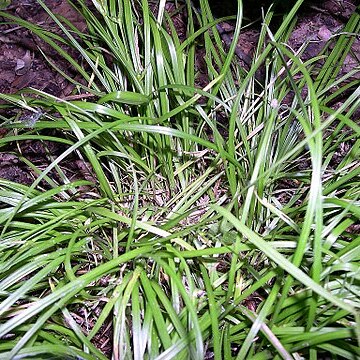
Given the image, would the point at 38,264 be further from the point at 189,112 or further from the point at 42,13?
the point at 42,13

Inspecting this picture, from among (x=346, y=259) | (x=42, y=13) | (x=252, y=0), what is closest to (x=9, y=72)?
(x=42, y=13)

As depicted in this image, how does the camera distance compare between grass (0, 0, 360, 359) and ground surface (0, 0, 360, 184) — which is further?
ground surface (0, 0, 360, 184)

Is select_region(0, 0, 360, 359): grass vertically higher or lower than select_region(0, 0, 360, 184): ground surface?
lower

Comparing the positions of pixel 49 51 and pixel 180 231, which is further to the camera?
pixel 49 51

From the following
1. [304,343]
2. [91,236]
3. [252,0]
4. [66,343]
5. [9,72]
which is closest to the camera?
[304,343]

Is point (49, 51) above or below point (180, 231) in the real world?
above
